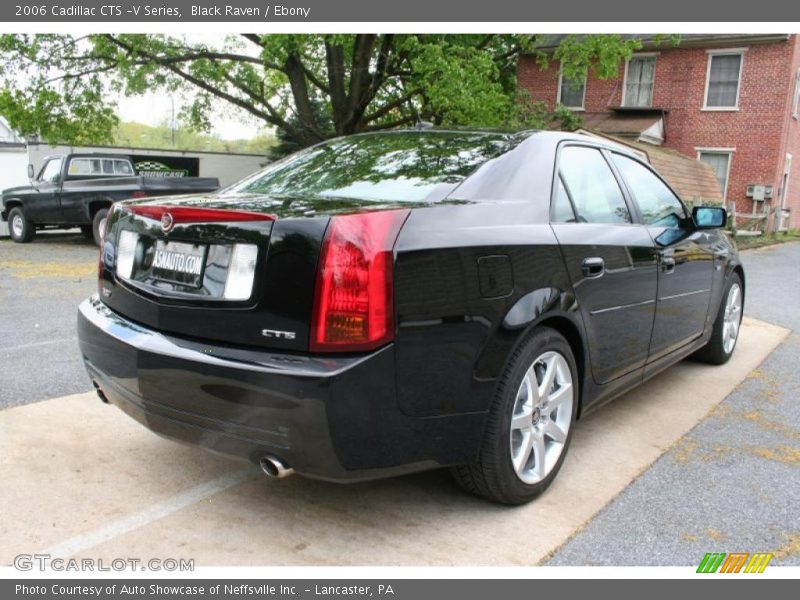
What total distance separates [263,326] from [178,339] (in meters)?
0.39

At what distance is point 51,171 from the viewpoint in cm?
1382

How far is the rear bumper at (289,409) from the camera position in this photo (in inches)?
86.0

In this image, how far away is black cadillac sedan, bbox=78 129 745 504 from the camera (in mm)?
2229

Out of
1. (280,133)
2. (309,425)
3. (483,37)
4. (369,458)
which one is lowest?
(369,458)

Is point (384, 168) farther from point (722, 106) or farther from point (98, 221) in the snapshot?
point (722, 106)

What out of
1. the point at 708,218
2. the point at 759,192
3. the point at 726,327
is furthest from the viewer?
the point at 759,192

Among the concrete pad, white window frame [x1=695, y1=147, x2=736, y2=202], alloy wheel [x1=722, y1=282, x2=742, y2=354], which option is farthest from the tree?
the concrete pad

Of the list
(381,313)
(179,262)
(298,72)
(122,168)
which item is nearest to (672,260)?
(381,313)

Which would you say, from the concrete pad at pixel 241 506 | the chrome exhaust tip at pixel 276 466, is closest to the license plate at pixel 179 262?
the chrome exhaust tip at pixel 276 466

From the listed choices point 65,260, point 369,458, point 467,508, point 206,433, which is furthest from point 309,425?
point 65,260

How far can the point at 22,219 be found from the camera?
553 inches

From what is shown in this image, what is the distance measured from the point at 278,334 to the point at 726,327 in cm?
418

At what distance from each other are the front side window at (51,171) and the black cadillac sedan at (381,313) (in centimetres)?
1193

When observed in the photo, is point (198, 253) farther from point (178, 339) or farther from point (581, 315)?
point (581, 315)
